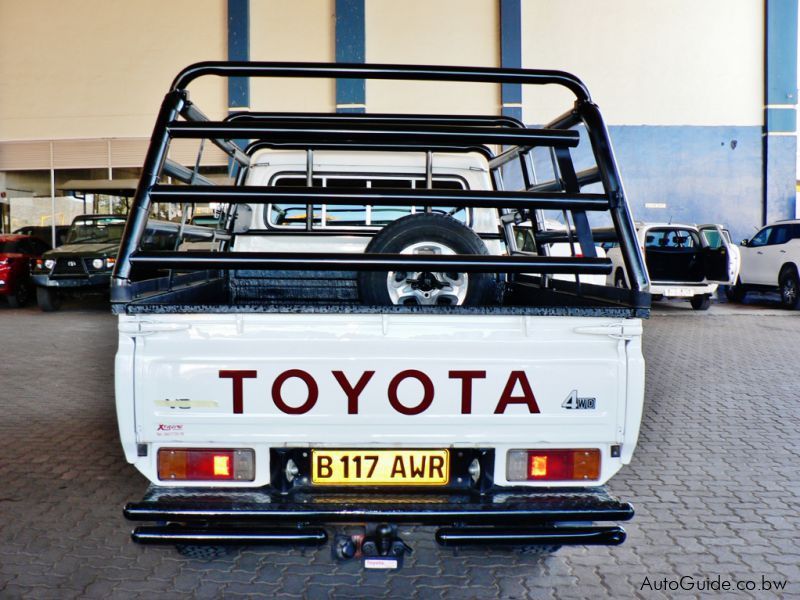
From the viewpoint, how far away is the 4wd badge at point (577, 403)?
2639 millimetres

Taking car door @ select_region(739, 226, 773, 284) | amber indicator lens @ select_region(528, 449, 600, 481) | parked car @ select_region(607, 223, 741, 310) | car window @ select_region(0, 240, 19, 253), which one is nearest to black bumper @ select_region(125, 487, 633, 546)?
amber indicator lens @ select_region(528, 449, 600, 481)

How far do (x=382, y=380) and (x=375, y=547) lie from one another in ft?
1.94

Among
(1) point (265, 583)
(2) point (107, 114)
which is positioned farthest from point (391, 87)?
(1) point (265, 583)

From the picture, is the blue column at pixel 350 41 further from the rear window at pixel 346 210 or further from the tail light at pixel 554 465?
the tail light at pixel 554 465

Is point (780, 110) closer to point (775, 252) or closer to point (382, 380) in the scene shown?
point (775, 252)

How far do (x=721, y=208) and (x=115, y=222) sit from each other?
1384cm

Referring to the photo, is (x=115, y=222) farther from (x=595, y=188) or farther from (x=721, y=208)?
(x=721, y=208)

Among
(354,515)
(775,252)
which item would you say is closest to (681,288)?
(775,252)

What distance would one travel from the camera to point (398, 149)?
4.17 m

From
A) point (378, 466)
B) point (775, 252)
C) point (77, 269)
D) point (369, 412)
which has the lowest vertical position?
point (378, 466)

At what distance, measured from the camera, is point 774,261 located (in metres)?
14.8

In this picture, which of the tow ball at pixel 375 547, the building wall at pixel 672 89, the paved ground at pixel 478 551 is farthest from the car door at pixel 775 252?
the tow ball at pixel 375 547

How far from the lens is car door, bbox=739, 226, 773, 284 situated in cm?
1515

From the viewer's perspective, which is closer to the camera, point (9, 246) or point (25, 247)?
point (9, 246)
